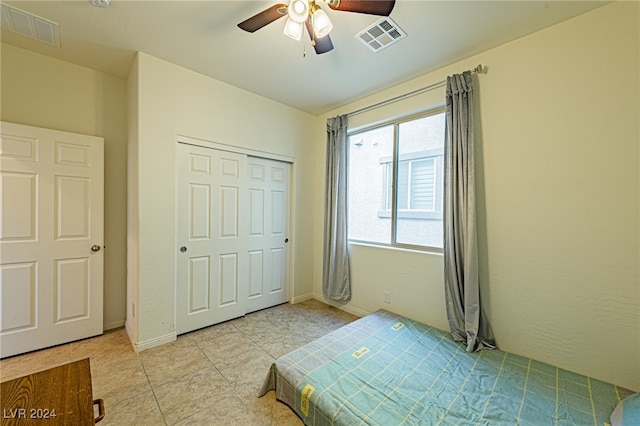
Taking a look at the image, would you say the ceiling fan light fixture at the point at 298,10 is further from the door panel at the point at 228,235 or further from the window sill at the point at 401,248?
the window sill at the point at 401,248

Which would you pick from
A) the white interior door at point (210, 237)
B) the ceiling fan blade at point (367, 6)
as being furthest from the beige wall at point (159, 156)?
the ceiling fan blade at point (367, 6)

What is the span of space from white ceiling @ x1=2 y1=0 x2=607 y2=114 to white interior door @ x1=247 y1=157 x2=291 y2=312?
108cm

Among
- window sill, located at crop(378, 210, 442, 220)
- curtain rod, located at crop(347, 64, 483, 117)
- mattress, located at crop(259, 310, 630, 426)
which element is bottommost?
mattress, located at crop(259, 310, 630, 426)

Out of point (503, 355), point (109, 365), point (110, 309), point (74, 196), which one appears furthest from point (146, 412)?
point (503, 355)

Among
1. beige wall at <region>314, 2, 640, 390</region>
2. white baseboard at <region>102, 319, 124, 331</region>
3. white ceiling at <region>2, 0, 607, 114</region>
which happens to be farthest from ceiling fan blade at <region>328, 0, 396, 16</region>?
white baseboard at <region>102, 319, 124, 331</region>

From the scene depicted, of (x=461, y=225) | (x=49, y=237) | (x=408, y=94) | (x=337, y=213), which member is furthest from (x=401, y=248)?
(x=49, y=237)

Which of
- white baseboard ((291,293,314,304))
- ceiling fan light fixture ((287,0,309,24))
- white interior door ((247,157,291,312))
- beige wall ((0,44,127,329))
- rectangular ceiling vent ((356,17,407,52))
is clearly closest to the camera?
ceiling fan light fixture ((287,0,309,24))

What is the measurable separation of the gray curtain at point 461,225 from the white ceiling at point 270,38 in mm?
394

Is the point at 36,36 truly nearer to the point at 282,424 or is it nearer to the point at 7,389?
the point at 7,389

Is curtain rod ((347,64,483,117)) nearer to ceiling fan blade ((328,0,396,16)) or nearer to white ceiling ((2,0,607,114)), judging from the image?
Result: white ceiling ((2,0,607,114))

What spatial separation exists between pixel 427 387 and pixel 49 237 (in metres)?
3.43

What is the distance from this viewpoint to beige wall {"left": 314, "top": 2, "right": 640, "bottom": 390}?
1695 millimetres

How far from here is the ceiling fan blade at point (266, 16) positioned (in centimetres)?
155

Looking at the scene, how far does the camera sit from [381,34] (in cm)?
204
